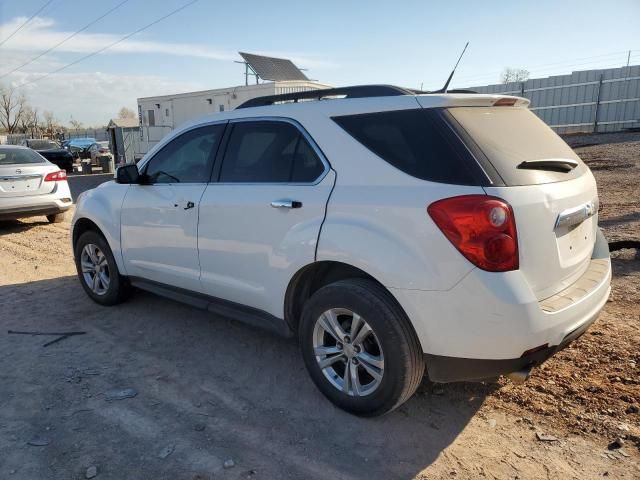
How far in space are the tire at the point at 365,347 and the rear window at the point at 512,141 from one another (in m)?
0.91

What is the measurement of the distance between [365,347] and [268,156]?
1450mm

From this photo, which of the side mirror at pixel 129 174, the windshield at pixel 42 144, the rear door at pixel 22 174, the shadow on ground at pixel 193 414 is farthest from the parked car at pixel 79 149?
the shadow on ground at pixel 193 414

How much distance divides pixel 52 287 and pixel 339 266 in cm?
416

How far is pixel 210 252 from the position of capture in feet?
12.0

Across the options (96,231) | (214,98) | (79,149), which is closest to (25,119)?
(79,149)

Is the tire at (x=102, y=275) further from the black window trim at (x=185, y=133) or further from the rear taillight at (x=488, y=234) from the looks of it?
the rear taillight at (x=488, y=234)

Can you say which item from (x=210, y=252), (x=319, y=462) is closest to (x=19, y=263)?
(x=210, y=252)

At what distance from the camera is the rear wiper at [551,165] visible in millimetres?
2601

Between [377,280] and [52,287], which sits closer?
[377,280]

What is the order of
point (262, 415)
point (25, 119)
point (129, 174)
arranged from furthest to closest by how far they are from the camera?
1. point (25, 119)
2. point (129, 174)
3. point (262, 415)

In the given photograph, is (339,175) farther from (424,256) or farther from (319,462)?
(319,462)

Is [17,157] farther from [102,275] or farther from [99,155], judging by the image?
[99,155]

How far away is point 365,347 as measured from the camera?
288 centimetres

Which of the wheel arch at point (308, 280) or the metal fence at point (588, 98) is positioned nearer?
the wheel arch at point (308, 280)
